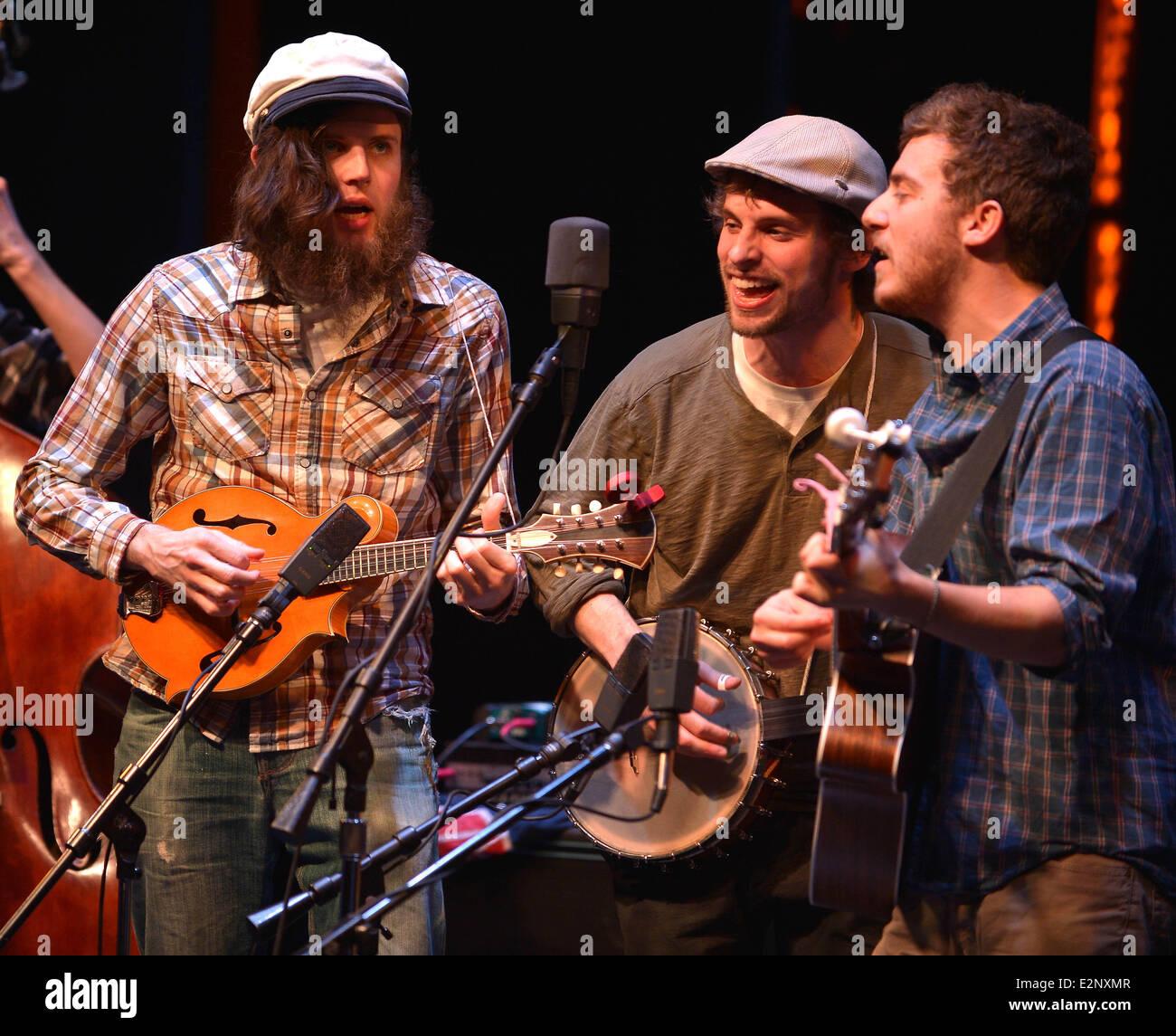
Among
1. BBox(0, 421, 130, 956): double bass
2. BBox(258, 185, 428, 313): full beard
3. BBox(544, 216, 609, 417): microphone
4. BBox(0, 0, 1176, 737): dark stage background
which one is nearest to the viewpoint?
BBox(544, 216, 609, 417): microphone

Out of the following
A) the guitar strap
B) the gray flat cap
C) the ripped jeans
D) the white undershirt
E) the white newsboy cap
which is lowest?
the ripped jeans

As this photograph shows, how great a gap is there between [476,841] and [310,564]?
65 centimetres

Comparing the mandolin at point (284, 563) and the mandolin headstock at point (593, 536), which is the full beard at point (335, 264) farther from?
the mandolin headstock at point (593, 536)

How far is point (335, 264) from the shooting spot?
3.05 metres

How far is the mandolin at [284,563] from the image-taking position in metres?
2.80

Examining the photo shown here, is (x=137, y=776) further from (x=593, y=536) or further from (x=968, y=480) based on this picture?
(x=968, y=480)

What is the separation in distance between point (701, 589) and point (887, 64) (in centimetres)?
232

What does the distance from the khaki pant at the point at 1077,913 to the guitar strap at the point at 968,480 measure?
1.84 ft

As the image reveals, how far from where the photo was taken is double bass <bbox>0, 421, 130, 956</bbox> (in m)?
3.68

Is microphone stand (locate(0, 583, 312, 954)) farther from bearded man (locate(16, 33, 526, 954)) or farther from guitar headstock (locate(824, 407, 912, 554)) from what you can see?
guitar headstock (locate(824, 407, 912, 554))

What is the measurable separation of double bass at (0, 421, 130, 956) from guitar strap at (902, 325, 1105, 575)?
2513 mm

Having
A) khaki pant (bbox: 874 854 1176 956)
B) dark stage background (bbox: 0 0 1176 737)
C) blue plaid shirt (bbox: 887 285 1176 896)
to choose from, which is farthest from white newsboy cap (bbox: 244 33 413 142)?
khaki pant (bbox: 874 854 1176 956)
